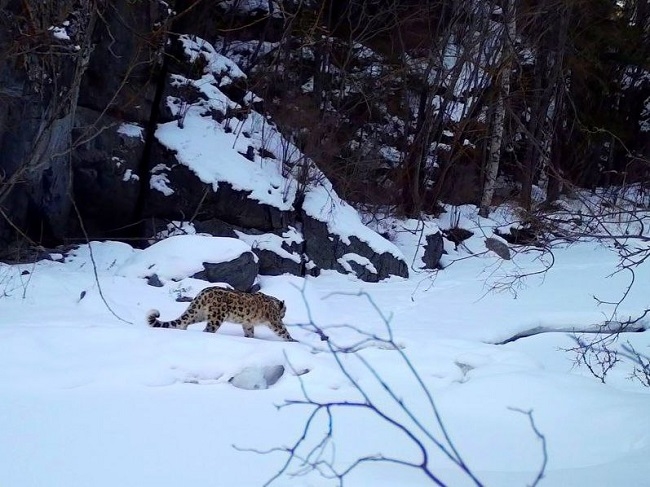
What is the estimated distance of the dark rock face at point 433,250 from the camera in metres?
19.0

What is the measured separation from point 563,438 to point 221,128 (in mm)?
13198

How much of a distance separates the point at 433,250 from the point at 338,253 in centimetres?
368

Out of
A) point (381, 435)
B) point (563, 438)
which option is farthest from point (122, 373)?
point (563, 438)

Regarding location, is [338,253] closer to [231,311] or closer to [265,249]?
[265,249]

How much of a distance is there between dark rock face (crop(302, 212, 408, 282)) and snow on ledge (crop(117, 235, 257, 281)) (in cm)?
401

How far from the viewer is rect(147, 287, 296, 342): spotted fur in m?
8.97

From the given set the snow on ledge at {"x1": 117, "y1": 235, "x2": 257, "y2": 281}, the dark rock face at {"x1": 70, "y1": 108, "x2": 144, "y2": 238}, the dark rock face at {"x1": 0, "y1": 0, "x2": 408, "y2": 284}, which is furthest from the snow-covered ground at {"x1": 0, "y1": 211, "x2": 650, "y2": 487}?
the dark rock face at {"x1": 70, "y1": 108, "x2": 144, "y2": 238}

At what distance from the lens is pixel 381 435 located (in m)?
5.09

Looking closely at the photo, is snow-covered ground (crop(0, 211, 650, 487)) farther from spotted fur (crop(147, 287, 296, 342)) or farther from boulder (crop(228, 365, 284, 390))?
spotted fur (crop(147, 287, 296, 342))

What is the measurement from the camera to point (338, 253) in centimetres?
1662

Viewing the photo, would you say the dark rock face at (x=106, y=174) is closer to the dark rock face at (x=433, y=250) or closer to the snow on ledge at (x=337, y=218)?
the snow on ledge at (x=337, y=218)

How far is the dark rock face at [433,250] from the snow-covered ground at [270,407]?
894 centimetres

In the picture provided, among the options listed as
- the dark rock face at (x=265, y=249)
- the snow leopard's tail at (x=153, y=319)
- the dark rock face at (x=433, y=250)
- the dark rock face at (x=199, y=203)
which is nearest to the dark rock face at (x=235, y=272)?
the dark rock face at (x=265, y=249)

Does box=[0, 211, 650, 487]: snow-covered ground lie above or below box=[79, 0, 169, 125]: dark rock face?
below
